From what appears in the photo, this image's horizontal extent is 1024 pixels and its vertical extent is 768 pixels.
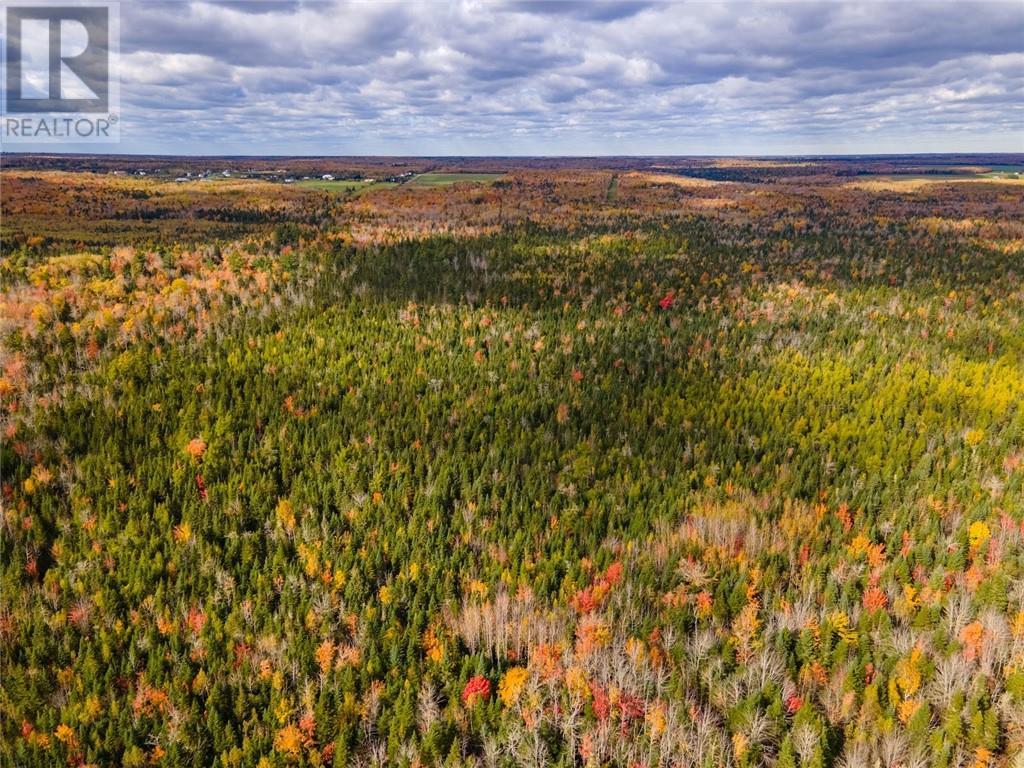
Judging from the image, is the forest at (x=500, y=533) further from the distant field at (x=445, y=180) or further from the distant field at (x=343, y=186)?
the distant field at (x=445, y=180)

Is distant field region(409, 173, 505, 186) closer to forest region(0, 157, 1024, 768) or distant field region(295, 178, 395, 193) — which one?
distant field region(295, 178, 395, 193)

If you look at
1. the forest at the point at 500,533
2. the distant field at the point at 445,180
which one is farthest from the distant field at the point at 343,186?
the forest at the point at 500,533

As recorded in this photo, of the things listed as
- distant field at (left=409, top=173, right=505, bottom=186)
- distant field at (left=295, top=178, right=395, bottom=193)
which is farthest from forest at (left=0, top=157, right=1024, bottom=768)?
distant field at (left=409, top=173, right=505, bottom=186)

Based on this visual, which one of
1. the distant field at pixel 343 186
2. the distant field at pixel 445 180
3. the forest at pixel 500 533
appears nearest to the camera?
the forest at pixel 500 533

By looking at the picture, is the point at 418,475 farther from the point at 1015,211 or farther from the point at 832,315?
the point at 1015,211

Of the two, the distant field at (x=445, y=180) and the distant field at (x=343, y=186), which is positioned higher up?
the distant field at (x=445, y=180)

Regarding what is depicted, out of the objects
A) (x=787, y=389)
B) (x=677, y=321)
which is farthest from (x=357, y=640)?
(x=677, y=321)

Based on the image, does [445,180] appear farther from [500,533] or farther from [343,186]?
Answer: [500,533]

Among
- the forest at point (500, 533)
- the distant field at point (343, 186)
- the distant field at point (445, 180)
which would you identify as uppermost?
the distant field at point (445, 180)

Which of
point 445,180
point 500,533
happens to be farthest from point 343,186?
point 500,533
